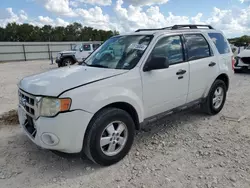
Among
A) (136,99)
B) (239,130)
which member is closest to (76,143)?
(136,99)

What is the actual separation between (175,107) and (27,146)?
2.55m

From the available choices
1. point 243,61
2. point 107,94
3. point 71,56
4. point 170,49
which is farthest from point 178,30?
point 71,56

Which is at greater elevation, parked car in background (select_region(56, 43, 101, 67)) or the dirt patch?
parked car in background (select_region(56, 43, 101, 67))

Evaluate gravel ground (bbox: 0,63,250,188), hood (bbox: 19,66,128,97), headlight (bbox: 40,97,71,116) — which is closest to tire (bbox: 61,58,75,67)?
gravel ground (bbox: 0,63,250,188)

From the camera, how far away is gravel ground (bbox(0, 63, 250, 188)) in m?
2.67

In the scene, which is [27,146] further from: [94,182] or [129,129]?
[129,129]

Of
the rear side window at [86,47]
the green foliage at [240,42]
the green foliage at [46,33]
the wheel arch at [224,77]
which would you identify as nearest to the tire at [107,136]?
the wheel arch at [224,77]

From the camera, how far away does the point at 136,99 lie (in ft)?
10.2

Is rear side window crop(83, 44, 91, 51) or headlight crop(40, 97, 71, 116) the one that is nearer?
headlight crop(40, 97, 71, 116)

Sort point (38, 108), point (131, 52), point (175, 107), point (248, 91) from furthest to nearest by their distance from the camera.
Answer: point (248, 91), point (175, 107), point (131, 52), point (38, 108)

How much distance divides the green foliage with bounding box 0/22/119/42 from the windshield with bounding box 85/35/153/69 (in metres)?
56.4

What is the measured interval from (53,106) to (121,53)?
58.4 inches

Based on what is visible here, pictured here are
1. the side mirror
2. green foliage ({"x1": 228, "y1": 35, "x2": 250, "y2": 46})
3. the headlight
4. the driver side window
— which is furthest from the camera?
green foliage ({"x1": 228, "y1": 35, "x2": 250, "y2": 46})

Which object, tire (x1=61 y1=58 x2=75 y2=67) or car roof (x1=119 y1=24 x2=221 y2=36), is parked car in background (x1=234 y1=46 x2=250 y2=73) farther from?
tire (x1=61 y1=58 x2=75 y2=67)
